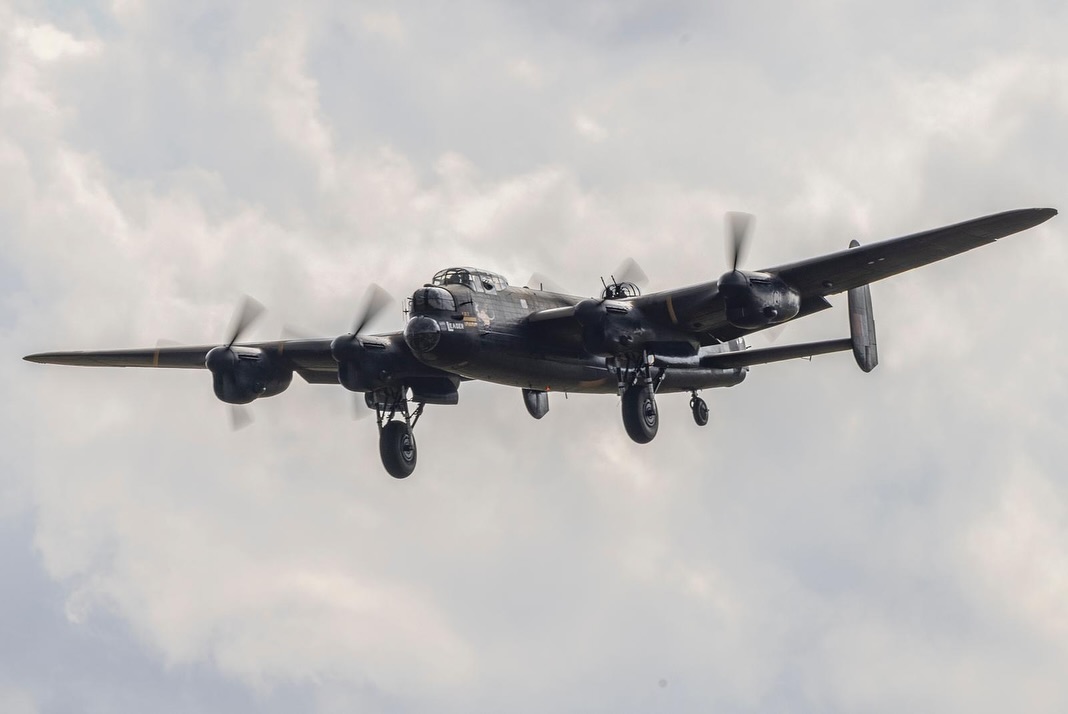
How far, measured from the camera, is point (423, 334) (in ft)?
125

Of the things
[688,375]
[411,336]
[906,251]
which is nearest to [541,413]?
[688,375]

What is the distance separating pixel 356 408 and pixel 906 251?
17.1 metres

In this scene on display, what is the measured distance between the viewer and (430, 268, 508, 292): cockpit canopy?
3966 cm

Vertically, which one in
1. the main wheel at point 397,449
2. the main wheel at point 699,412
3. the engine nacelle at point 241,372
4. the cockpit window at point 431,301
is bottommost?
the main wheel at point 397,449

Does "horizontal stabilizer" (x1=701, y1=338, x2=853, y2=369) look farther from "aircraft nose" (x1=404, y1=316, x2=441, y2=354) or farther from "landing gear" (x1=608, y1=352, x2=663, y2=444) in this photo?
"aircraft nose" (x1=404, y1=316, x2=441, y2=354)

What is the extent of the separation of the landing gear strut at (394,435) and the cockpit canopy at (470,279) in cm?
484

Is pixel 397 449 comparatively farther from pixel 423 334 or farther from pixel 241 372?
pixel 423 334

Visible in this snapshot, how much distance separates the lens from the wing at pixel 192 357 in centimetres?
4306

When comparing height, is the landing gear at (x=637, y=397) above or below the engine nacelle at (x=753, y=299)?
below

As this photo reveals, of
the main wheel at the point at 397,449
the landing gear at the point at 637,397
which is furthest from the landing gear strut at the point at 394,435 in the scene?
the landing gear at the point at 637,397

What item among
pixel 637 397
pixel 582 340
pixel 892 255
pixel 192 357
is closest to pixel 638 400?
pixel 637 397

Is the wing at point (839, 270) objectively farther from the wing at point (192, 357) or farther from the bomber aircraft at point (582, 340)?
the wing at point (192, 357)

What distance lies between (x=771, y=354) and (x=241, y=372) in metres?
16.0

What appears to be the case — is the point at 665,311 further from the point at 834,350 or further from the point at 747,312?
the point at 834,350
